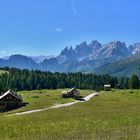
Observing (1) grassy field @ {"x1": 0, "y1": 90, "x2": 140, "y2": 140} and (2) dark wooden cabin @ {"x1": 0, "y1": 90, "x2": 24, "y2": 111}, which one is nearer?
(1) grassy field @ {"x1": 0, "y1": 90, "x2": 140, "y2": 140}

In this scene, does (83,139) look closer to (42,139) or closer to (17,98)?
(42,139)

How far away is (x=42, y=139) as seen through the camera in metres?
35.4

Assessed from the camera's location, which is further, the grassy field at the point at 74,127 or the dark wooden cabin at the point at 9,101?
the dark wooden cabin at the point at 9,101

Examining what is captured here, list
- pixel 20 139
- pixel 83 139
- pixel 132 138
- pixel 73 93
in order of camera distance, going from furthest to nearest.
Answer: pixel 73 93 < pixel 20 139 < pixel 83 139 < pixel 132 138

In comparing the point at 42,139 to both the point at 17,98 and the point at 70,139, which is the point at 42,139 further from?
the point at 17,98

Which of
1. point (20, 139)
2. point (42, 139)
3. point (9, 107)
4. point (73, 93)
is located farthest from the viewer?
point (73, 93)

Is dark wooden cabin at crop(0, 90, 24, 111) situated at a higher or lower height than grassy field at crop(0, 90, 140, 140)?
higher

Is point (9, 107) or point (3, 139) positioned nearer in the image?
point (3, 139)

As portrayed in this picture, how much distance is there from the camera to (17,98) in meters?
139

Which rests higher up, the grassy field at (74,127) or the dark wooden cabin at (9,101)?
the dark wooden cabin at (9,101)

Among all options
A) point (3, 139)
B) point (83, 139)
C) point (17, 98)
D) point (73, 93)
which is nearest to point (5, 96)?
point (17, 98)

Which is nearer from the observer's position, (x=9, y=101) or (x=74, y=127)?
(x=74, y=127)

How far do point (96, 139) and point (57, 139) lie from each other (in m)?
3.93

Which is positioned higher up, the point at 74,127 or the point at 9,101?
the point at 9,101
